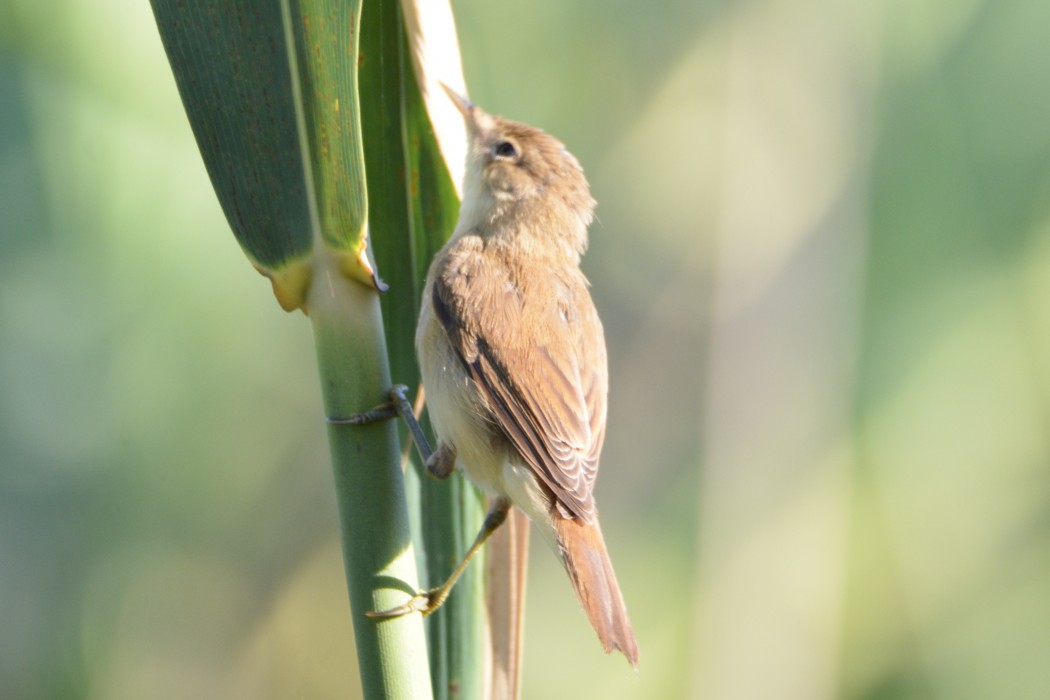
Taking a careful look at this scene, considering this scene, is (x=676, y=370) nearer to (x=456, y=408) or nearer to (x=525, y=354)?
(x=525, y=354)

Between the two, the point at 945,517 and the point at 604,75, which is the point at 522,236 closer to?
the point at 604,75

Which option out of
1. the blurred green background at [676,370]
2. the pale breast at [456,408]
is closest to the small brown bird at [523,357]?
the pale breast at [456,408]

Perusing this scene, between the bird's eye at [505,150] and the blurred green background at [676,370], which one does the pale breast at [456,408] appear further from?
the blurred green background at [676,370]

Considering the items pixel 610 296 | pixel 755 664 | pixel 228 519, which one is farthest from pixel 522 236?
pixel 755 664

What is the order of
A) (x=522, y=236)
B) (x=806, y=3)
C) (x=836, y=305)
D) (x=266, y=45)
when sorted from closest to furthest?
(x=266, y=45), (x=522, y=236), (x=836, y=305), (x=806, y=3)

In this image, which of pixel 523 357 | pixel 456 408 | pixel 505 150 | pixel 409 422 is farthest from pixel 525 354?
pixel 505 150

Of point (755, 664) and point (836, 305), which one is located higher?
point (836, 305)

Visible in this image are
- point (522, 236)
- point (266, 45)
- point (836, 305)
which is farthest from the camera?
point (836, 305)
